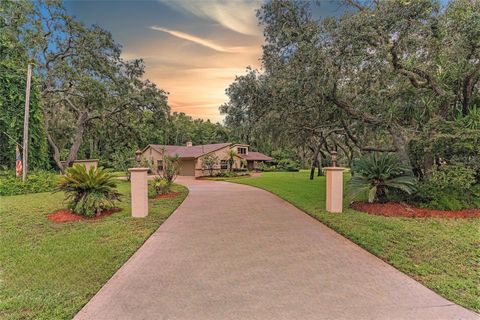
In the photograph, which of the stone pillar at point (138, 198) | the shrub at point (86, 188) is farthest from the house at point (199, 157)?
the stone pillar at point (138, 198)

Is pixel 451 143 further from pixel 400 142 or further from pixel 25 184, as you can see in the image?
pixel 25 184

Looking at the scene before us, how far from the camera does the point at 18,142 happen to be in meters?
14.7

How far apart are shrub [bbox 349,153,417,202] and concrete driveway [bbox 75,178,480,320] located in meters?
3.05

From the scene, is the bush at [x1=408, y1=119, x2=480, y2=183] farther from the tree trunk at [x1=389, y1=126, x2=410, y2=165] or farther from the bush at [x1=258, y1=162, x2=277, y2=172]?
the bush at [x1=258, y1=162, x2=277, y2=172]

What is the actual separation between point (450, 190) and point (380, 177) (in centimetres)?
187

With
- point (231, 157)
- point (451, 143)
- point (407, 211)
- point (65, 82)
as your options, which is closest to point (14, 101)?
point (65, 82)

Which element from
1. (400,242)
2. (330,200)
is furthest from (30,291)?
(330,200)

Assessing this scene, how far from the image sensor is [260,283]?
3449 millimetres

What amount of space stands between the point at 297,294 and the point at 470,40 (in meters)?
7.80

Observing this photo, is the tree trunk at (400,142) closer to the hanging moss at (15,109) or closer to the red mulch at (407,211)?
the red mulch at (407,211)

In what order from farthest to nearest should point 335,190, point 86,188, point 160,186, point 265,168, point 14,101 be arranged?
point 265,168
point 14,101
point 160,186
point 335,190
point 86,188

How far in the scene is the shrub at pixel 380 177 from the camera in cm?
783

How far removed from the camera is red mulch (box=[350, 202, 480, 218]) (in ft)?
22.9

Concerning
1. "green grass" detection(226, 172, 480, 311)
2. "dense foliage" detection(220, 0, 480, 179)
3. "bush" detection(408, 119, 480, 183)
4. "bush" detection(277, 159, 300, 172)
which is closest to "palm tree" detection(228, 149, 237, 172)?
"bush" detection(277, 159, 300, 172)
